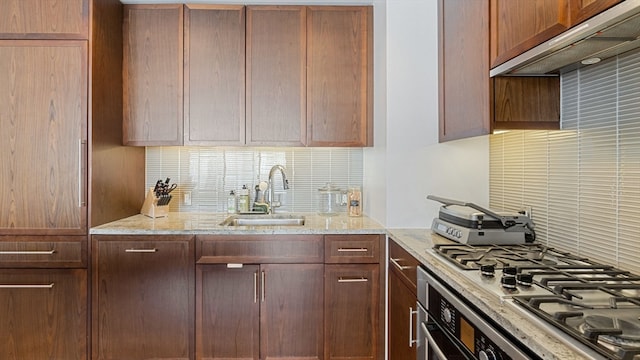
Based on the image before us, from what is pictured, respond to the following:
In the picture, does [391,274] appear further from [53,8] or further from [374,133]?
[53,8]

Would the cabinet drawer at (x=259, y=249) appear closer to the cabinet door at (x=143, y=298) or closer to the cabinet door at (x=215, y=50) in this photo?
the cabinet door at (x=143, y=298)

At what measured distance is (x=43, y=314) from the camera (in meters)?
2.09

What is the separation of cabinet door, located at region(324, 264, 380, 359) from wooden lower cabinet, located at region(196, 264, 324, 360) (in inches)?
2.5

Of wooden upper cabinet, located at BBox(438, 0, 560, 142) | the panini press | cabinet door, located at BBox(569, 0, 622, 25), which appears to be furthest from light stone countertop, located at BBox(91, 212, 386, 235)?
cabinet door, located at BBox(569, 0, 622, 25)

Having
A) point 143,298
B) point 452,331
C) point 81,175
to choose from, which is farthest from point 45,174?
point 452,331

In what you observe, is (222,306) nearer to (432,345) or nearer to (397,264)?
(397,264)

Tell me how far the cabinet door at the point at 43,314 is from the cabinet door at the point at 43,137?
0.26 m

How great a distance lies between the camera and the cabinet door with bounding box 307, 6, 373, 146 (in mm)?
2482

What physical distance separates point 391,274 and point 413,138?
2.56 feet

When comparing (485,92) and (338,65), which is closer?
(485,92)

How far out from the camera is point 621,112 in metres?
1.30

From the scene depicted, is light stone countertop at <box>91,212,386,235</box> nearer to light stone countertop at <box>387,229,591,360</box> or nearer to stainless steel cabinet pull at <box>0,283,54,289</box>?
stainless steel cabinet pull at <box>0,283,54,289</box>

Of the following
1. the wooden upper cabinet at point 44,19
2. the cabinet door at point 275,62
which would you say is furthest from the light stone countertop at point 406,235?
the wooden upper cabinet at point 44,19

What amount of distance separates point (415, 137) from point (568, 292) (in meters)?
1.30
